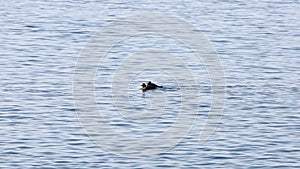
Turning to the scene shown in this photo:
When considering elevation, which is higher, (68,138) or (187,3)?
(187,3)

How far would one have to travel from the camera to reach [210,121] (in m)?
36.6

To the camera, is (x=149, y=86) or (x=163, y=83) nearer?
(x=149, y=86)

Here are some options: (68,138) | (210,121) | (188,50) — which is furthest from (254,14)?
(68,138)

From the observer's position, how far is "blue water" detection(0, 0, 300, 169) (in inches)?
1262

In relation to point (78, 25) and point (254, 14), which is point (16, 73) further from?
point (254, 14)

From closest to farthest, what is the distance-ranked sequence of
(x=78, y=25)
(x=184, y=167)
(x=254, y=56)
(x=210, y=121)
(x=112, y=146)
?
(x=184, y=167) < (x=112, y=146) < (x=210, y=121) < (x=254, y=56) < (x=78, y=25)

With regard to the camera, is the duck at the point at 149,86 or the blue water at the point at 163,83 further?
the duck at the point at 149,86

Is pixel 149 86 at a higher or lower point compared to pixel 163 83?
lower

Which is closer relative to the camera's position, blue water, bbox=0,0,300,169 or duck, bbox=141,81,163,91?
blue water, bbox=0,0,300,169

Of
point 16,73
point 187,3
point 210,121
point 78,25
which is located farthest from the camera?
point 187,3

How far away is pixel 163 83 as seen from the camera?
43.5 metres

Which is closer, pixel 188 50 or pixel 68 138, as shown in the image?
pixel 68 138

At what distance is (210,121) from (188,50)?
1522cm

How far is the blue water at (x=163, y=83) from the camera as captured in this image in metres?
32.1
